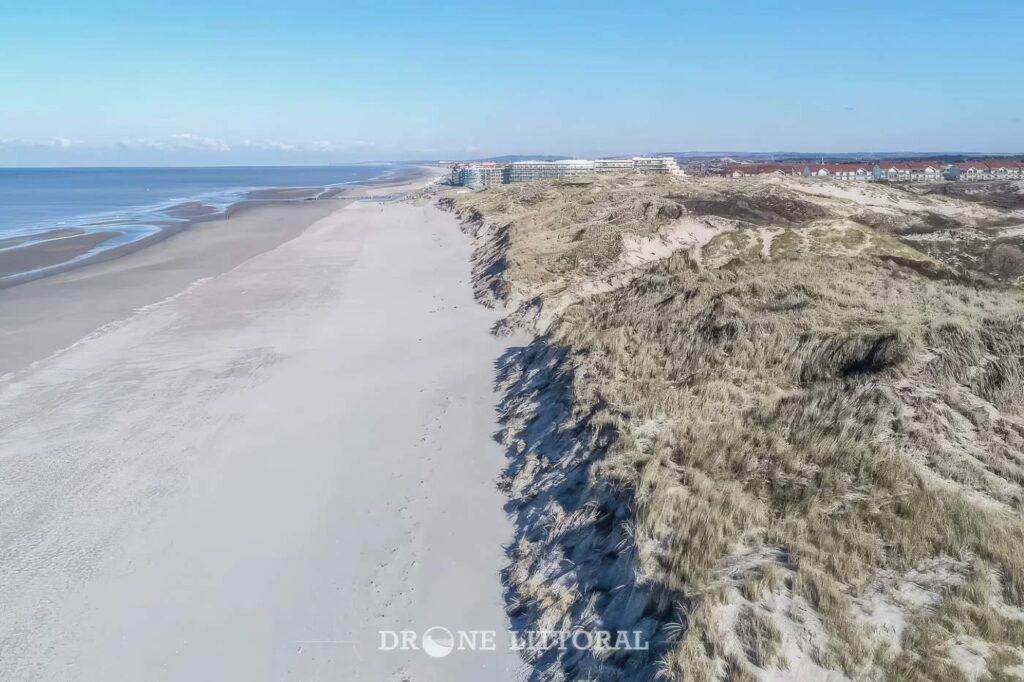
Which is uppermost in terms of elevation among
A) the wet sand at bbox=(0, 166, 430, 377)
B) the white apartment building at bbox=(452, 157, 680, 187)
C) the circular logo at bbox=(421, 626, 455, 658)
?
the white apartment building at bbox=(452, 157, 680, 187)

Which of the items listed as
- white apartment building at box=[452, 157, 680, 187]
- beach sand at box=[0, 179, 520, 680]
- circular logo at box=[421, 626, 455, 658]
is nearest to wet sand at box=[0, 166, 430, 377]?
beach sand at box=[0, 179, 520, 680]

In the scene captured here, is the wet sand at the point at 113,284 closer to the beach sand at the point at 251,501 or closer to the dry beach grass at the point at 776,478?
the beach sand at the point at 251,501

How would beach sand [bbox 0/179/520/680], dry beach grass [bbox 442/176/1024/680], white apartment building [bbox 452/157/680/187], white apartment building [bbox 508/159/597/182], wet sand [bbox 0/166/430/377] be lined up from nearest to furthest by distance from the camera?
dry beach grass [bbox 442/176/1024/680]
beach sand [bbox 0/179/520/680]
wet sand [bbox 0/166/430/377]
white apartment building [bbox 452/157/680/187]
white apartment building [bbox 508/159/597/182]

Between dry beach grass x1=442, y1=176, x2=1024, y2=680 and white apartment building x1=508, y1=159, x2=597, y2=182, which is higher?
white apartment building x1=508, y1=159, x2=597, y2=182

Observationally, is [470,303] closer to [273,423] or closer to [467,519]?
[273,423]

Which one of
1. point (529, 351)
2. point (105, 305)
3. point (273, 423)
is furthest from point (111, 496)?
point (105, 305)

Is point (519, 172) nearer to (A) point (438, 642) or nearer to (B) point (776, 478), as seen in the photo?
(B) point (776, 478)

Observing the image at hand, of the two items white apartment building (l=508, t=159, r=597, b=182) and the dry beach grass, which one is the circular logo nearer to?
the dry beach grass
